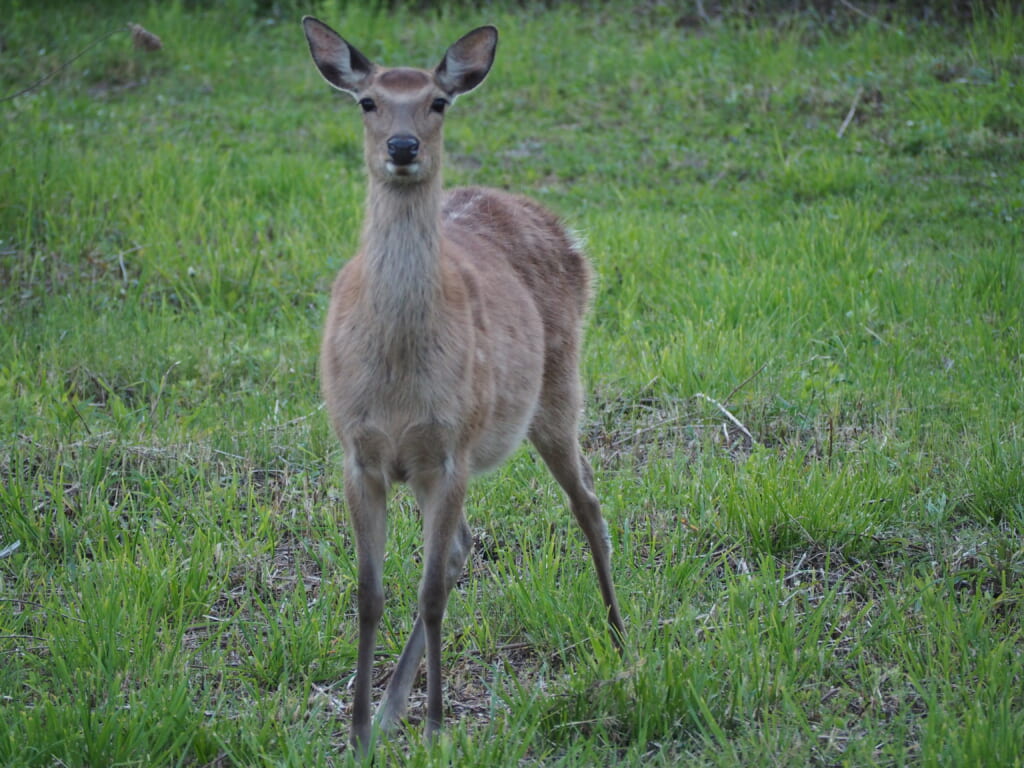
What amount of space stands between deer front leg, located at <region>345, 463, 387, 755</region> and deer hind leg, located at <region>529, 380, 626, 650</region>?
2.75ft

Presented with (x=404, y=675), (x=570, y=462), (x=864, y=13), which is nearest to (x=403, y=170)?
(x=570, y=462)

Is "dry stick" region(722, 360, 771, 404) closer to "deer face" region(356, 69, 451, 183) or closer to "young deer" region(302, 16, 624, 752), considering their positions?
"young deer" region(302, 16, 624, 752)

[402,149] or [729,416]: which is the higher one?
[402,149]

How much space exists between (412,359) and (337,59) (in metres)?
1.08

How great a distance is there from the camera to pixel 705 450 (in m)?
5.22

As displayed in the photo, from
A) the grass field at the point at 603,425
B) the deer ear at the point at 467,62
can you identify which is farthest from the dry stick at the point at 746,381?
the deer ear at the point at 467,62

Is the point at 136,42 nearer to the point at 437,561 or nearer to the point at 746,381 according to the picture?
the point at 746,381

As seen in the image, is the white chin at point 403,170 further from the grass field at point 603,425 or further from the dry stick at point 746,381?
the dry stick at point 746,381

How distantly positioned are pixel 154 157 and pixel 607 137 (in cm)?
334

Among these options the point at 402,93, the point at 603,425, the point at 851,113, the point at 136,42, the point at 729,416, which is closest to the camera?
the point at 402,93

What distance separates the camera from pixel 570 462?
14.3ft

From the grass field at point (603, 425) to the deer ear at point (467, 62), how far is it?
1.66 meters

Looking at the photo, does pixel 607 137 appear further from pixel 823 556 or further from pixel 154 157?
pixel 823 556

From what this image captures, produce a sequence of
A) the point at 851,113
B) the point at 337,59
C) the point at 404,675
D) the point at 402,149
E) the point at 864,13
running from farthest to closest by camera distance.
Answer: the point at 864,13 < the point at 851,113 < the point at 337,59 < the point at 404,675 < the point at 402,149
